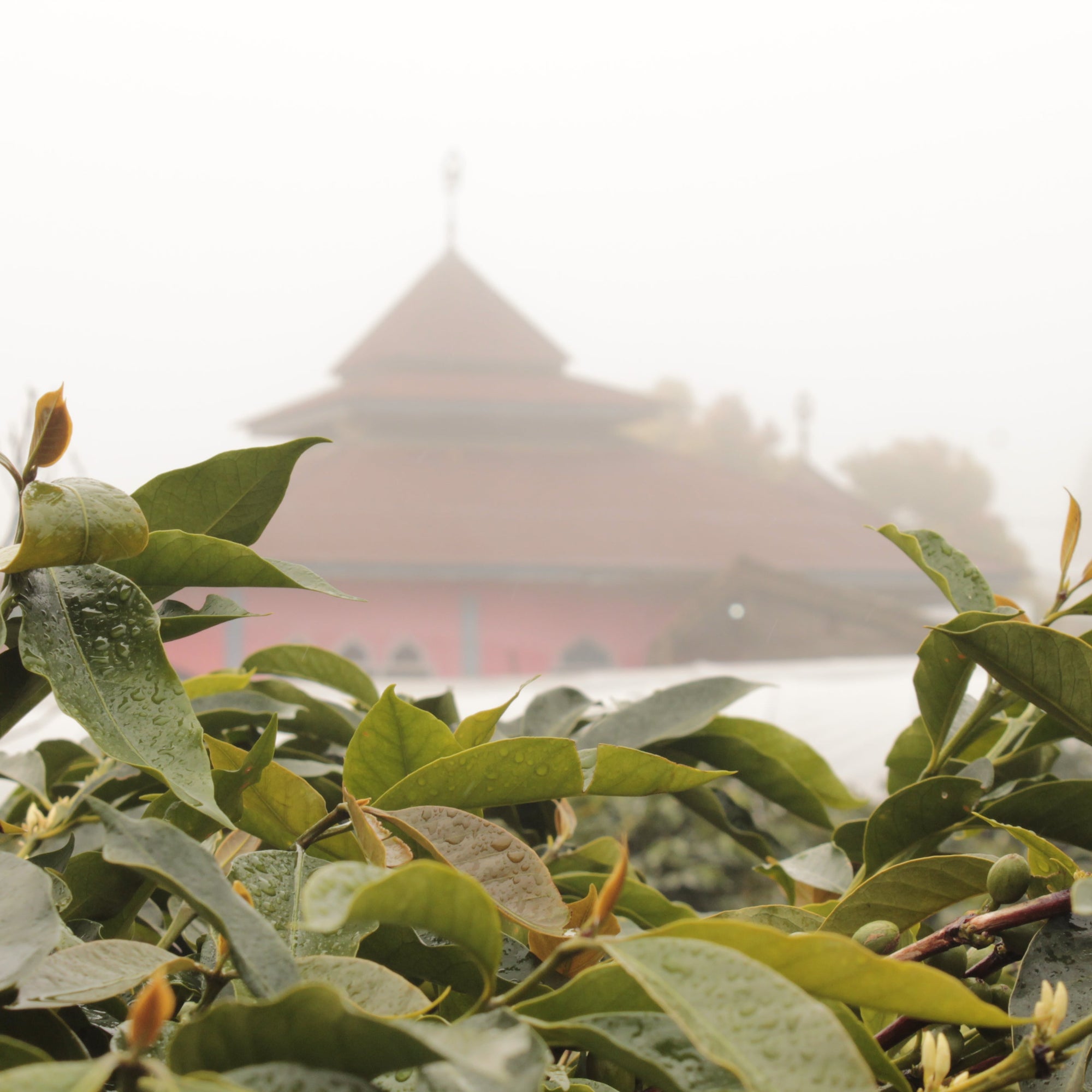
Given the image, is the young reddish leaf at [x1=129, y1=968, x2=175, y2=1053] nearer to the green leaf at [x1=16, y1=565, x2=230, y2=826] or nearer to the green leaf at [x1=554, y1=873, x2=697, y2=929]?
the green leaf at [x1=16, y1=565, x2=230, y2=826]

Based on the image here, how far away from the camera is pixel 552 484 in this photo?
1185cm

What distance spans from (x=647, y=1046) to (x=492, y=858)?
0.05 m

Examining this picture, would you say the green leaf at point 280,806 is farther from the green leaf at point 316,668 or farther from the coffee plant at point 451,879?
the green leaf at point 316,668

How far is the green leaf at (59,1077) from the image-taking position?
0.13 metres

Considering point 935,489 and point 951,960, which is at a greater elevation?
point 951,960

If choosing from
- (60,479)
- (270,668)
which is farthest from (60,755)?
(60,479)

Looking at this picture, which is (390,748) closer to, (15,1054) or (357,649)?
(15,1054)

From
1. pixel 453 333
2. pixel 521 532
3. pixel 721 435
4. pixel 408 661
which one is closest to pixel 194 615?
pixel 408 661

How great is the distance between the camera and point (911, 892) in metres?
0.24

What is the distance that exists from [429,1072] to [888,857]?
177mm

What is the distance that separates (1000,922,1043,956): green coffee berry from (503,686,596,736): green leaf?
0.16 metres

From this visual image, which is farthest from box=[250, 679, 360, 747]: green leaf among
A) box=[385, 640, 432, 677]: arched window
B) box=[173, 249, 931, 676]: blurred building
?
box=[385, 640, 432, 677]: arched window

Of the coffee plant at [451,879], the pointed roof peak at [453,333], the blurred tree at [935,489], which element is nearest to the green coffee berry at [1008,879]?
the coffee plant at [451,879]

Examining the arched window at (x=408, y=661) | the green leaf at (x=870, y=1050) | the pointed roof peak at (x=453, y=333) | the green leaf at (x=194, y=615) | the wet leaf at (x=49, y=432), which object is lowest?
the arched window at (x=408, y=661)
